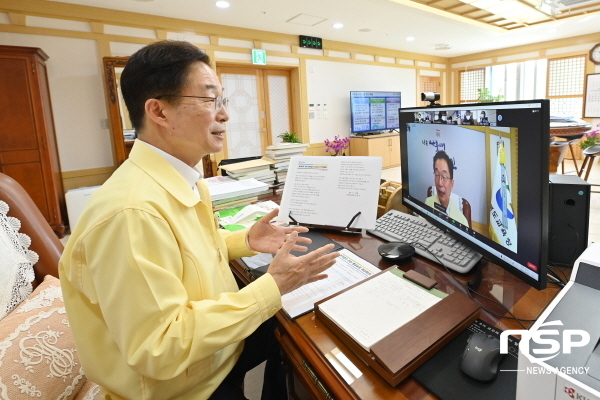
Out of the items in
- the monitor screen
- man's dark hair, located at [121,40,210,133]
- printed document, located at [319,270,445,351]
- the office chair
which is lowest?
printed document, located at [319,270,445,351]

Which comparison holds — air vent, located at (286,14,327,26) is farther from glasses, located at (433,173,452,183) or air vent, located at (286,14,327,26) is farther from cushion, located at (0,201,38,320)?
cushion, located at (0,201,38,320)

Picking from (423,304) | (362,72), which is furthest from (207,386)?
(362,72)

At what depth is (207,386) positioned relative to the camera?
826 mm

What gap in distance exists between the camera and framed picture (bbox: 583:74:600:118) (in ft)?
22.5

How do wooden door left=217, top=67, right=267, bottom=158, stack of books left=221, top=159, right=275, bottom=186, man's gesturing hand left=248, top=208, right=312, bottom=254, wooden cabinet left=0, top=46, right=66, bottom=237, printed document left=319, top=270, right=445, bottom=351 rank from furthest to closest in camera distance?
wooden door left=217, top=67, right=267, bottom=158 < wooden cabinet left=0, top=46, right=66, bottom=237 < stack of books left=221, top=159, right=275, bottom=186 < man's gesturing hand left=248, top=208, right=312, bottom=254 < printed document left=319, top=270, right=445, bottom=351

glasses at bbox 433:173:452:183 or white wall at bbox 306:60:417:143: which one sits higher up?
white wall at bbox 306:60:417:143

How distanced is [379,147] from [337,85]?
1519mm

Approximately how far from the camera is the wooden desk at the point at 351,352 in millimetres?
578

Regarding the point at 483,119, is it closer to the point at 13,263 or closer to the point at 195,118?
the point at 195,118

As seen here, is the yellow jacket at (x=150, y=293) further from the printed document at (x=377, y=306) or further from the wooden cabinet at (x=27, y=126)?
the wooden cabinet at (x=27, y=126)

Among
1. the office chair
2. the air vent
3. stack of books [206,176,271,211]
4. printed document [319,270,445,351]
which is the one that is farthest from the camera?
the air vent

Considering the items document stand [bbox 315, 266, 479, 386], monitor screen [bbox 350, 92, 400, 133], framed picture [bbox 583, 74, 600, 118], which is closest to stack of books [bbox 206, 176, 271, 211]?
document stand [bbox 315, 266, 479, 386]

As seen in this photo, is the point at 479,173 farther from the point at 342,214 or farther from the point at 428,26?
A: the point at 428,26

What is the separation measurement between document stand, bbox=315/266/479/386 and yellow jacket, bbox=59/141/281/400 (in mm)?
237
